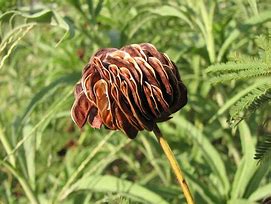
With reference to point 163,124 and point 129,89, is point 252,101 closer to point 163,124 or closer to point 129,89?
point 129,89

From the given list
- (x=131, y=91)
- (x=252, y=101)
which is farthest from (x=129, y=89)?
(x=252, y=101)

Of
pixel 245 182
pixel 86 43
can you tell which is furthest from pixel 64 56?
pixel 245 182

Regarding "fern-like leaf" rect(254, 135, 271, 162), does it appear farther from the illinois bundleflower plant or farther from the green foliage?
the illinois bundleflower plant

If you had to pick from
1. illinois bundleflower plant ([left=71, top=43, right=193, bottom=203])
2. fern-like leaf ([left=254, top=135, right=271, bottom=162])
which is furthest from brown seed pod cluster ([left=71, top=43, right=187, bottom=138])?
fern-like leaf ([left=254, top=135, right=271, bottom=162])

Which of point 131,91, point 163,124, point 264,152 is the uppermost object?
point 131,91

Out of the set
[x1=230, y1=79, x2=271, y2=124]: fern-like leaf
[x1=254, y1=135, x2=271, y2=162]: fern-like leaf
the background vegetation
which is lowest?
the background vegetation

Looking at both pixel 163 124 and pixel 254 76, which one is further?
pixel 163 124

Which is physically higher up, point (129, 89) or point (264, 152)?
point (129, 89)
